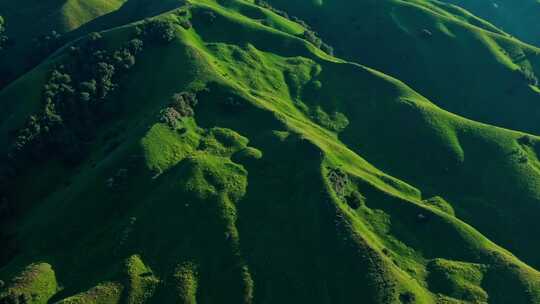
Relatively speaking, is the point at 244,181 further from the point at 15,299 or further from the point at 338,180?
the point at 15,299

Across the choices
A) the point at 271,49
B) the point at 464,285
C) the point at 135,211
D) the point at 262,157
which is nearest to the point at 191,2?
the point at 271,49

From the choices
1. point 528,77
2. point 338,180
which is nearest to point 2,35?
point 338,180

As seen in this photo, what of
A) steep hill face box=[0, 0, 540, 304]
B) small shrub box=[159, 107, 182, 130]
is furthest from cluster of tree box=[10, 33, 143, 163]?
small shrub box=[159, 107, 182, 130]

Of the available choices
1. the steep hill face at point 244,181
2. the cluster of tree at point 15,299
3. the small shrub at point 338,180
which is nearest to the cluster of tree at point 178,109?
the steep hill face at point 244,181

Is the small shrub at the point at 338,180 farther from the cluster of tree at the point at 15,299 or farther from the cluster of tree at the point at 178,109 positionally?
the cluster of tree at the point at 15,299

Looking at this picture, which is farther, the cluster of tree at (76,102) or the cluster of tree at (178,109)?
the cluster of tree at (76,102)

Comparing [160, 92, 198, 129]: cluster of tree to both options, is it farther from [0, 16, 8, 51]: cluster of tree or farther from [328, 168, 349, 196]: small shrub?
[0, 16, 8, 51]: cluster of tree
